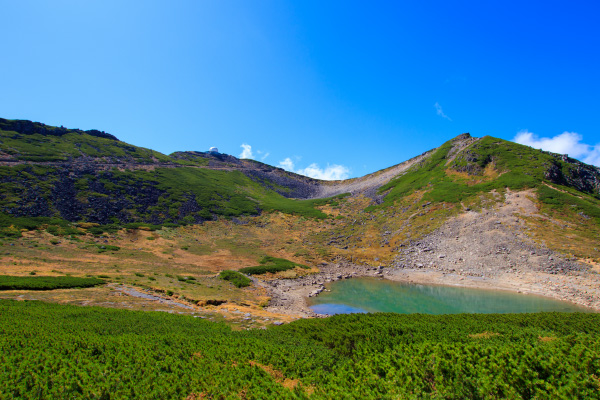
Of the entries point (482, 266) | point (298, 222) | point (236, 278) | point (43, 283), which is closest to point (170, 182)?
point (298, 222)

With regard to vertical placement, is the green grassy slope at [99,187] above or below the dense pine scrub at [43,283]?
above

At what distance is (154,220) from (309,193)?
262 feet

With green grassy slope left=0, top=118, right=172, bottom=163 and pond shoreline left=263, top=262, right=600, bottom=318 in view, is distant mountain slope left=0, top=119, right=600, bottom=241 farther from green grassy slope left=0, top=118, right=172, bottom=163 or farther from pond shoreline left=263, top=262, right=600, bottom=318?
pond shoreline left=263, top=262, right=600, bottom=318

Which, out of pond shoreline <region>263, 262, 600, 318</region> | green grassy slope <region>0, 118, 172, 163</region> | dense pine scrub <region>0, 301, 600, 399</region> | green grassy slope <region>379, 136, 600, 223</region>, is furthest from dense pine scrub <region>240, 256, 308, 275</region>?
green grassy slope <region>0, 118, 172, 163</region>

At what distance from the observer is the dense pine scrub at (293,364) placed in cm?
679

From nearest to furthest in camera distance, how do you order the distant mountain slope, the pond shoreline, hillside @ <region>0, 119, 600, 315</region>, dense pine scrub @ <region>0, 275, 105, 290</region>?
dense pine scrub @ <region>0, 275, 105, 290</region>
the pond shoreline
hillside @ <region>0, 119, 600, 315</region>
the distant mountain slope

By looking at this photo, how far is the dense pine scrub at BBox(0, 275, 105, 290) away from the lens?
22.3 metres

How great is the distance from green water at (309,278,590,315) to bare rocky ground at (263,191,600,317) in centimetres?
216

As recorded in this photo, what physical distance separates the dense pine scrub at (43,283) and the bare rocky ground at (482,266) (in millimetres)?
18830

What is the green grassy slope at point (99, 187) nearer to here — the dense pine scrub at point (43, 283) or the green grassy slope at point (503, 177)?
the dense pine scrub at point (43, 283)

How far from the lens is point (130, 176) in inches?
3248

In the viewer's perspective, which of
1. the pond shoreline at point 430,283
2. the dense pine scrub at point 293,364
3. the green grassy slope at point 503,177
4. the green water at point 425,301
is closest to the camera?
the dense pine scrub at point 293,364

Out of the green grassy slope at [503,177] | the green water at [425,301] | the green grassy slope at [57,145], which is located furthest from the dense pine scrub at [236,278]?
the green grassy slope at [57,145]

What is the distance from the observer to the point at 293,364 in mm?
9609
